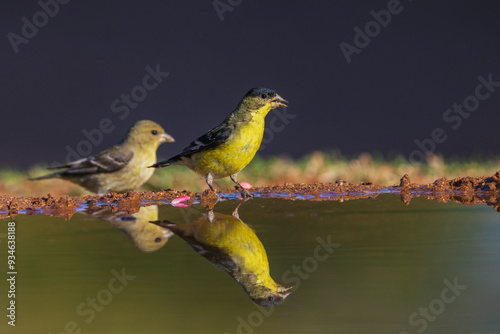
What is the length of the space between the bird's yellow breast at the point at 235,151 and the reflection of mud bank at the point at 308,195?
262mm

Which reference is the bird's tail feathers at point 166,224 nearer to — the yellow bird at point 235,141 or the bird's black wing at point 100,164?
the yellow bird at point 235,141

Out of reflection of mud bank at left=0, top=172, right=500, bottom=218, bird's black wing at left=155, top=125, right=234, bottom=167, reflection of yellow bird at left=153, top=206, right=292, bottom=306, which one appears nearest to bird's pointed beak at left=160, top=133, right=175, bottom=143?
bird's black wing at left=155, top=125, right=234, bottom=167

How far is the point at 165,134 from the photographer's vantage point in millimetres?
6547

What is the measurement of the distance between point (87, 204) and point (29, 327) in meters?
3.69

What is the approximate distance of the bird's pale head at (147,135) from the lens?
21.0 ft

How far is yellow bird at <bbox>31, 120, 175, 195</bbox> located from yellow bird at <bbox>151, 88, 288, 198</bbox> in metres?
0.52

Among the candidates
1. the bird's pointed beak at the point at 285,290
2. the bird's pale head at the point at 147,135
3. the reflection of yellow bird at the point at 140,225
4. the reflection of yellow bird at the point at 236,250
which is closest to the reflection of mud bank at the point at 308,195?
the reflection of yellow bird at the point at 140,225

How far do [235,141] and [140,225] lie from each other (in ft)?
5.37

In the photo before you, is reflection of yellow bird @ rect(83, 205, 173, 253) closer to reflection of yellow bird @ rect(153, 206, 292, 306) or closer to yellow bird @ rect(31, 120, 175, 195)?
reflection of yellow bird @ rect(153, 206, 292, 306)

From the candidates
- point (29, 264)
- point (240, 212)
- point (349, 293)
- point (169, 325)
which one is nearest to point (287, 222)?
point (240, 212)

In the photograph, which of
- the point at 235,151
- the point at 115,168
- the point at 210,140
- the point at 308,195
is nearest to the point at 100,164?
the point at 115,168

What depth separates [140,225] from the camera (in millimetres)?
4121

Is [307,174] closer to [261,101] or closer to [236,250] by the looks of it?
[261,101]

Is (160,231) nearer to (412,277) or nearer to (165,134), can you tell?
(412,277)
